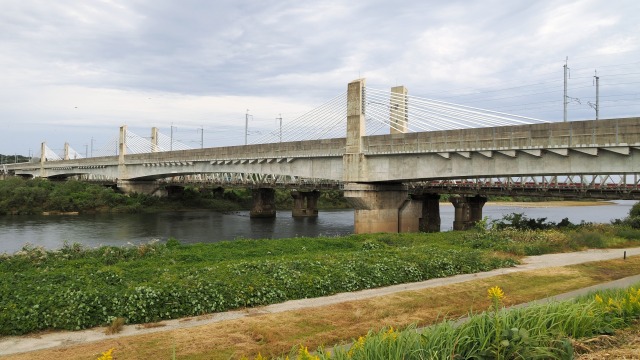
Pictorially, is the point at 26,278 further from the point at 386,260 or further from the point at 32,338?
the point at 386,260

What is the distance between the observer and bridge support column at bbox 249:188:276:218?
213 ft

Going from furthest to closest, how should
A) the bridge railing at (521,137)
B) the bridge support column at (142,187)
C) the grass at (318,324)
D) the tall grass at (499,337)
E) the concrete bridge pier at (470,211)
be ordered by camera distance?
the bridge support column at (142,187), the concrete bridge pier at (470,211), the bridge railing at (521,137), the grass at (318,324), the tall grass at (499,337)

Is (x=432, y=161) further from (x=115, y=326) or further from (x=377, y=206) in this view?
(x=115, y=326)

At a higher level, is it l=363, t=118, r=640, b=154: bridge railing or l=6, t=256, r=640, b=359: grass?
l=363, t=118, r=640, b=154: bridge railing

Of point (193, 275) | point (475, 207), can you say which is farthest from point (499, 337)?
point (475, 207)

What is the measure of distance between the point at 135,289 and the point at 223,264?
348cm

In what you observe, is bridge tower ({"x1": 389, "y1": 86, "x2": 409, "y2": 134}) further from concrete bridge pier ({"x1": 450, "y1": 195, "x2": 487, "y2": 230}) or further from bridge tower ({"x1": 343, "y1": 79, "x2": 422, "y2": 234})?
concrete bridge pier ({"x1": 450, "y1": 195, "x2": 487, "y2": 230})

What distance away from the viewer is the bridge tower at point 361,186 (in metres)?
A: 31.3

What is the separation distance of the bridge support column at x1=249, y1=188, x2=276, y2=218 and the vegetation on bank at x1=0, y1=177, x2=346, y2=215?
15.6m

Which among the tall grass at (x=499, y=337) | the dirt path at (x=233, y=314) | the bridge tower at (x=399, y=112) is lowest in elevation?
the dirt path at (x=233, y=314)

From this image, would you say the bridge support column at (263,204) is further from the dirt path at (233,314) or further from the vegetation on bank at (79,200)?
the dirt path at (233,314)

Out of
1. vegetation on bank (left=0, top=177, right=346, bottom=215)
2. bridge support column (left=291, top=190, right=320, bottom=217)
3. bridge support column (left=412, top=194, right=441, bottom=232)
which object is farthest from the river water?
bridge support column (left=291, top=190, right=320, bottom=217)

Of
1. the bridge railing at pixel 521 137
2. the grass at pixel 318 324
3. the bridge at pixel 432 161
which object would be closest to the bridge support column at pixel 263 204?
the bridge at pixel 432 161

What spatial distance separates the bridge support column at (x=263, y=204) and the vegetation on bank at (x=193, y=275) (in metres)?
45.1
